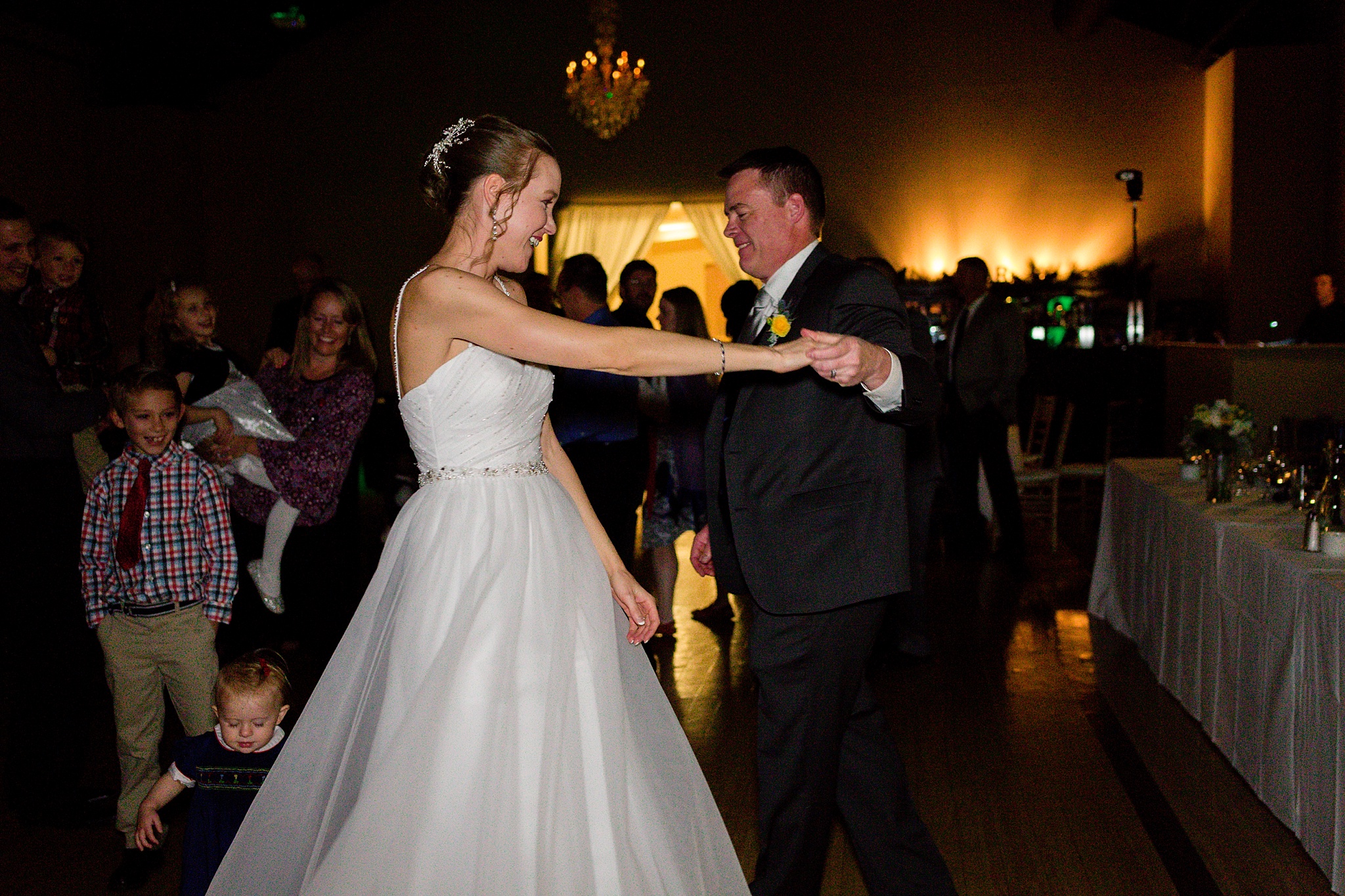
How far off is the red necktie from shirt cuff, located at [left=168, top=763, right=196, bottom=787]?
2.36 ft

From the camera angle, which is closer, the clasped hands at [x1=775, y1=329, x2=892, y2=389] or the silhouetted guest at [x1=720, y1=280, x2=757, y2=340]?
the clasped hands at [x1=775, y1=329, x2=892, y2=389]

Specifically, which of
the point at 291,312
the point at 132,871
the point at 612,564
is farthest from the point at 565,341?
the point at 291,312

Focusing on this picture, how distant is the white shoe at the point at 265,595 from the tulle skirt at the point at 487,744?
2.25m

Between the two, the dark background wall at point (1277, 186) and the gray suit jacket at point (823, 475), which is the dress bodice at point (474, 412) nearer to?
the gray suit jacket at point (823, 475)

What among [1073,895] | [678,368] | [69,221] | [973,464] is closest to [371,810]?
[678,368]

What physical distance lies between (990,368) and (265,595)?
14.1ft

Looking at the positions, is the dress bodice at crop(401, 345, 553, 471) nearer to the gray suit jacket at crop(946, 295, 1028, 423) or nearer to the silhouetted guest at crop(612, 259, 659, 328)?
the silhouetted guest at crop(612, 259, 659, 328)

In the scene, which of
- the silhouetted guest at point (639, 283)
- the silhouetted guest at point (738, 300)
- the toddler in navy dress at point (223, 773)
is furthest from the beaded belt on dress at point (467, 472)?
the silhouetted guest at point (639, 283)

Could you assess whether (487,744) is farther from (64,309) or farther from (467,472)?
(64,309)

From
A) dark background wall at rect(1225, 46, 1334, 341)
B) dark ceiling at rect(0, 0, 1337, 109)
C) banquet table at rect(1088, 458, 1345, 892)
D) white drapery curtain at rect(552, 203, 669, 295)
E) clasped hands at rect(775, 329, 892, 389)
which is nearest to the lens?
clasped hands at rect(775, 329, 892, 389)

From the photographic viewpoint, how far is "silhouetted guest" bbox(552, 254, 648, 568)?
4.35 m

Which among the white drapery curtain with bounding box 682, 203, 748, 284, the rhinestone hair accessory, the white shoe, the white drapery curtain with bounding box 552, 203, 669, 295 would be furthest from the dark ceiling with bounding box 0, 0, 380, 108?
the rhinestone hair accessory

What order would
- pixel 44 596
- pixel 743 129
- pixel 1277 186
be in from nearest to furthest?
pixel 44 596 < pixel 1277 186 < pixel 743 129

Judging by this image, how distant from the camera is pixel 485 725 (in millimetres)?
1821
